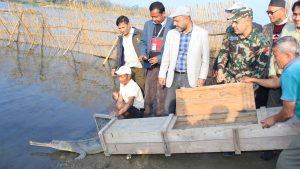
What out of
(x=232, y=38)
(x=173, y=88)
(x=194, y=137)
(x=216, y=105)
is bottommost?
(x=194, y=137)

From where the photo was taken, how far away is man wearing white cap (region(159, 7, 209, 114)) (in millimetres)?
4421

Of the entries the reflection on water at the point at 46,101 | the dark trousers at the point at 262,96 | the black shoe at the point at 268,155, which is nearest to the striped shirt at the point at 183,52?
the dark trousers at the point at 262,96

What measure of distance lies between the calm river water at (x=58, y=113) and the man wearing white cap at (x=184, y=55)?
112 centimetres

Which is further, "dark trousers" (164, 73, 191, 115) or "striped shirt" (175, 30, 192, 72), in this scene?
"dark trousers" (164, 73, 191, 115)

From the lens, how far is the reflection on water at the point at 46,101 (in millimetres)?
5488

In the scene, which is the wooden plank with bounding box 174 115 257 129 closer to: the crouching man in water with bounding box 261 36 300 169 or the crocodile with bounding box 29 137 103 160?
the crouching man in water with bounding box 261 36 300 169

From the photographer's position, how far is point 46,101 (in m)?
8.16

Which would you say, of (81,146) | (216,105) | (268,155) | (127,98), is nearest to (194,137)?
(216,105)

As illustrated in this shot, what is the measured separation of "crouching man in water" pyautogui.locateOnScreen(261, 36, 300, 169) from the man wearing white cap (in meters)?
1.74

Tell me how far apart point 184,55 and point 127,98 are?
1.28 m

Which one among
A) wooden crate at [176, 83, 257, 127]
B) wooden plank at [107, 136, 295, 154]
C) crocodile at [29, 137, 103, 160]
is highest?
wooden crate at [176, 83, 257, 127]

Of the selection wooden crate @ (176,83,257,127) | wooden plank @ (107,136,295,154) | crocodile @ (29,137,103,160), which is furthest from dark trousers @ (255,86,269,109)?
crocodile @ (29,137,103,160)

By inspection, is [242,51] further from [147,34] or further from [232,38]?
[147,34]

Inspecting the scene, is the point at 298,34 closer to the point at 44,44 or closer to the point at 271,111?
the point at 271,111
